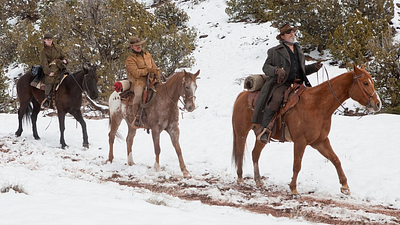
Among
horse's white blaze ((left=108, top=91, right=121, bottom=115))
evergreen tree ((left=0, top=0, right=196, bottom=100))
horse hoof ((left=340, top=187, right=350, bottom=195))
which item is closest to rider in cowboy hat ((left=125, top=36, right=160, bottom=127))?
horse's white blaze ((left=108, top=91, right=121, bottom=115))

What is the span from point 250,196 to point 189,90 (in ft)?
8.38

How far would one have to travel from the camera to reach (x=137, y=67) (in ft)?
27.1

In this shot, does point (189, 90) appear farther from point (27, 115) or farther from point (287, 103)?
point (27, 115)

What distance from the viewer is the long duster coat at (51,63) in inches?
420

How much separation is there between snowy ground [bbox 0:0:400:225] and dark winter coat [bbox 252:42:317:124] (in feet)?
1.55

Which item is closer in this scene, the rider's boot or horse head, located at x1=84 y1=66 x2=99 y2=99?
the rider's boot

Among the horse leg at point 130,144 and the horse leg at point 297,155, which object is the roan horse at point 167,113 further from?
the horse leg at point 297,155

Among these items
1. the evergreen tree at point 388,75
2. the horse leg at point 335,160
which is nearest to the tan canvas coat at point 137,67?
the horse leg at point 335,160

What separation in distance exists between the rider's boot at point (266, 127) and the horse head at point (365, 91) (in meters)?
1.51

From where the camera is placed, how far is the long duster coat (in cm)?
1067

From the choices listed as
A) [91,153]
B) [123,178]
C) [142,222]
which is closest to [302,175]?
[123,178]

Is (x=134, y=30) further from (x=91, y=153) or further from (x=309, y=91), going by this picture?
(x=309, y=91)

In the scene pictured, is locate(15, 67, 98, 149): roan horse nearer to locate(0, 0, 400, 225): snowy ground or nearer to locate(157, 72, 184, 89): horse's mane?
locate(0, 0, 400, 225): snowy ground

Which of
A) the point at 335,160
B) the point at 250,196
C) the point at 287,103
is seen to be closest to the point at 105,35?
the point at 287,103
